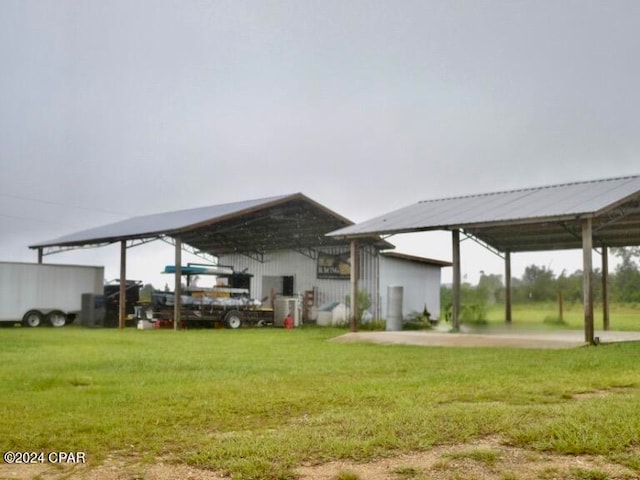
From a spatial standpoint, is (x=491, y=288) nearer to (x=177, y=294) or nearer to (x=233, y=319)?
(x=233, y=319)

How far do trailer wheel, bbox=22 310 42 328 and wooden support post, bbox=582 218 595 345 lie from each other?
21852mm

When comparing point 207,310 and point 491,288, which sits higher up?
point 491,288

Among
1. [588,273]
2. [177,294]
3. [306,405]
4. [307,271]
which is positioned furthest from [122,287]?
[306,405]

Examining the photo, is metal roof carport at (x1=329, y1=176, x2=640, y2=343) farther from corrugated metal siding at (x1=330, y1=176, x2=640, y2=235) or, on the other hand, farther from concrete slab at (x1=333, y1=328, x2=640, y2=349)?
concrete slab at (x1=333, y1=328, x2=640, y2=349)

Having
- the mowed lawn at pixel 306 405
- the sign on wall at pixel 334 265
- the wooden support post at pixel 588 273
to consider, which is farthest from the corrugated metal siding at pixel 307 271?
the mowed lawn at pixel 306 405

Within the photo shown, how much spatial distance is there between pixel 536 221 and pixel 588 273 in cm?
179

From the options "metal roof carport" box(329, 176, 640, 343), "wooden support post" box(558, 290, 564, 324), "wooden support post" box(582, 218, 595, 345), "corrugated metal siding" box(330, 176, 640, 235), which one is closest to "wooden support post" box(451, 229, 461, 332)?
"metal roof carport" box(329, 176, 640, 343)

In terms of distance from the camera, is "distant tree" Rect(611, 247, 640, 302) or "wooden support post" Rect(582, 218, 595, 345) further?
"distant tree" Rect(611, 247, 640, 302)

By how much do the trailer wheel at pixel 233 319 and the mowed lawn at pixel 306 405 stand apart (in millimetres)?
14336

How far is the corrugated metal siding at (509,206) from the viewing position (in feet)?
59.1

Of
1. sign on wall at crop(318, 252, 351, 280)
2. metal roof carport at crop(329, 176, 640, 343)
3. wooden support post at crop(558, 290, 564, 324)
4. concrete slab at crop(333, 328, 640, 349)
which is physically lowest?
concrete slab at crop(333, 328, 640, 349)

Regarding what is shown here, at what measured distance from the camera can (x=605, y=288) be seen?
2642 cm

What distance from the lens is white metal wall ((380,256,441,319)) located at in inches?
1230

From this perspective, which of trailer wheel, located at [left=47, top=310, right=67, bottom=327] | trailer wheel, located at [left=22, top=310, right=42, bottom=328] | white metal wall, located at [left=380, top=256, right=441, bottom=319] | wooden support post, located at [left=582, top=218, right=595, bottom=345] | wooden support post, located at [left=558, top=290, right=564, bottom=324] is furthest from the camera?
white metal wall, located at [left=380, top=256, right=441, bottom=319]
